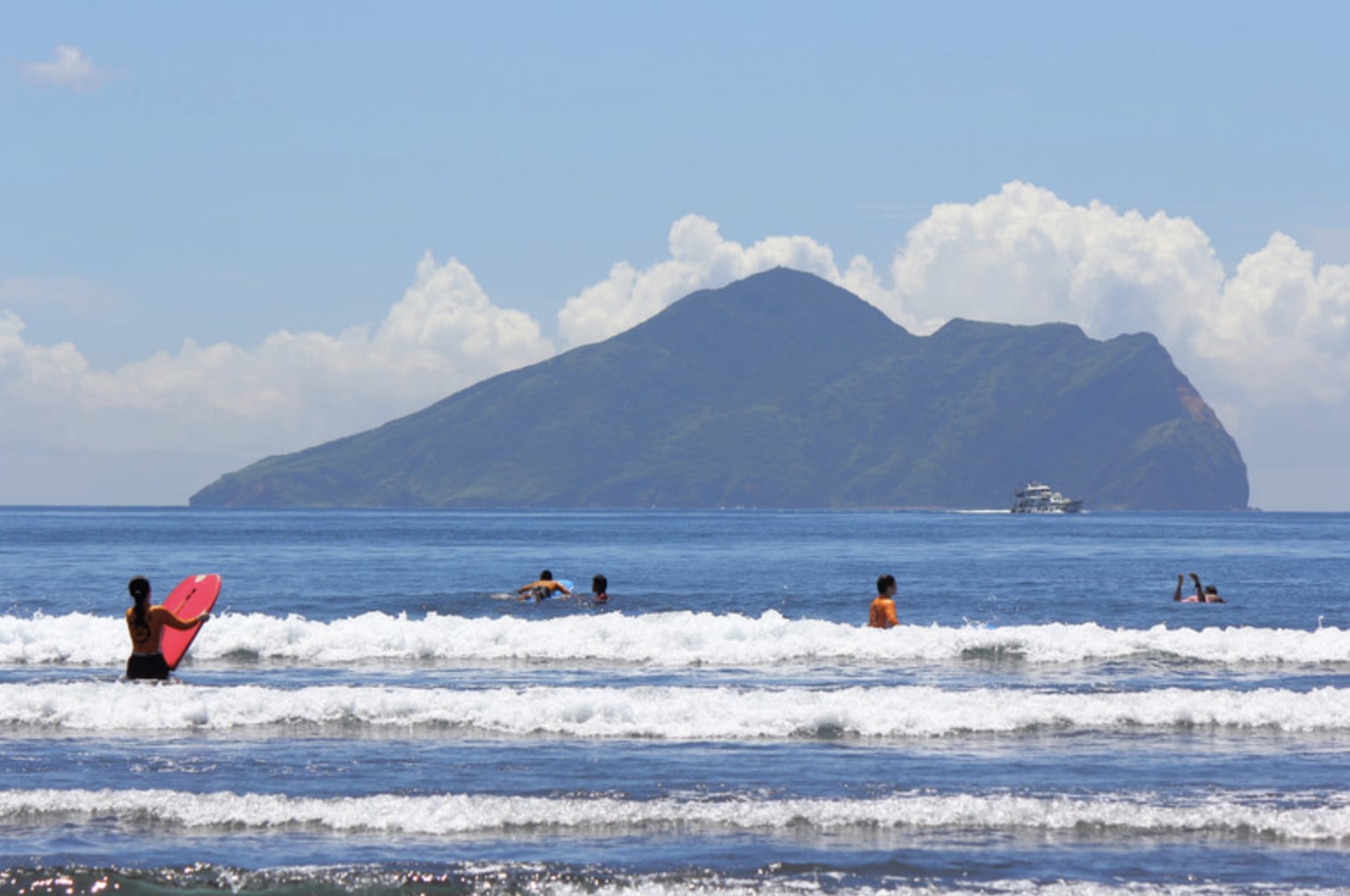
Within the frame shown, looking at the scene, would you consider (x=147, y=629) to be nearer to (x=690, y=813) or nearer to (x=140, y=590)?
(x=140, y=590)

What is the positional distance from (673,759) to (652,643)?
12609 millimetres

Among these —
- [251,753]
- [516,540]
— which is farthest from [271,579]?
[516,540]

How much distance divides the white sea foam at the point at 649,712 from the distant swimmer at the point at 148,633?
324mm

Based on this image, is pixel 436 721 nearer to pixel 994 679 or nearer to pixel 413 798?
pixel 413 798

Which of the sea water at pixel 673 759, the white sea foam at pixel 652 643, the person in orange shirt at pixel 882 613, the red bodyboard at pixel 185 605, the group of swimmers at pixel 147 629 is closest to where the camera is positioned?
the sea water at pixel 673 759

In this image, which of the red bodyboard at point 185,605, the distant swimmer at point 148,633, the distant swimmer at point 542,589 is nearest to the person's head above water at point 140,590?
the distant swimmer at point 148,633

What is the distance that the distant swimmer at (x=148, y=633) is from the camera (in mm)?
19891

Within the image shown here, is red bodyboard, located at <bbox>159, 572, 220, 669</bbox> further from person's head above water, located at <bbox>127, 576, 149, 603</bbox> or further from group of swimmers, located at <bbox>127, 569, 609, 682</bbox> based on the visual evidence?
person's head above water, located at <bbox>127, 576, 149, 603</bbox>

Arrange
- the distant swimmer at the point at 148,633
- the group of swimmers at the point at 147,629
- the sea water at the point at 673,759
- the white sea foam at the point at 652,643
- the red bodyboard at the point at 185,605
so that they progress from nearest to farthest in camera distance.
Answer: the sea water at the point at 673,759 < the group of swimmers at the point at 147,629 < the distant swimmer at the point at 148,633 < the red bodyboard at the point at 185,605 < the white sea foam at the point at 652,643

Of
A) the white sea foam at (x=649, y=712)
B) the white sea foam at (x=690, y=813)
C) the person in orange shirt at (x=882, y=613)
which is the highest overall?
the person in orange shirt at (x=882, y=613)

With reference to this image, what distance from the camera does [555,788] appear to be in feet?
48.8

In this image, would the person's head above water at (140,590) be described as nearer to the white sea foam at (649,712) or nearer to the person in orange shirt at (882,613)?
the white sea foam at (649,712)

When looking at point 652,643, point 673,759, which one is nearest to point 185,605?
point 652,643

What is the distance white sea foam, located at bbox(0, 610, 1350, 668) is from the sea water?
0.31 ft
